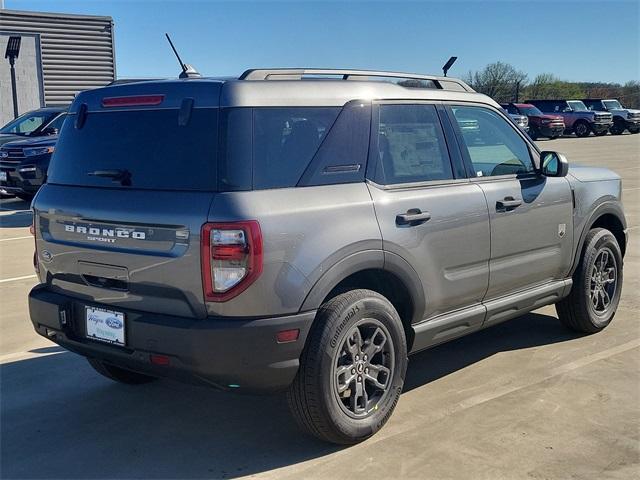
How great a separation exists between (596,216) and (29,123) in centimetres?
1221

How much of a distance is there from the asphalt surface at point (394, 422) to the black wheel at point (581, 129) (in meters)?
34.5

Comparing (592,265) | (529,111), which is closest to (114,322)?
(592,265)

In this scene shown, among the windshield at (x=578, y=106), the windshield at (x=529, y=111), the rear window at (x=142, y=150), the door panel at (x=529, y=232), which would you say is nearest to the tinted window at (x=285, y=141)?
the rear window at (x=142, y=150)

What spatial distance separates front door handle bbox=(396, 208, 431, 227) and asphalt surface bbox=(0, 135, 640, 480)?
112 centimetres

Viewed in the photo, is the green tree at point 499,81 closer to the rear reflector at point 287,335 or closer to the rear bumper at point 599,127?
the rear bumper at point 599,127

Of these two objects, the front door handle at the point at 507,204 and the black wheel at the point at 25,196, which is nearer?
the front door handle at the point at 507,204

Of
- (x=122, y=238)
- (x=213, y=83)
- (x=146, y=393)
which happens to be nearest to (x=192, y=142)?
(x=213, y=83)

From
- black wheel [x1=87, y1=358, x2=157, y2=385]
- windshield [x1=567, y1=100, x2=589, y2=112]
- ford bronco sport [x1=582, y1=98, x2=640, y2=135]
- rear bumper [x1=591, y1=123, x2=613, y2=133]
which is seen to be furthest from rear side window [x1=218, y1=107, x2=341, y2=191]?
ford bronco sport [x1=582, y1=98, x2=640, y2=135]

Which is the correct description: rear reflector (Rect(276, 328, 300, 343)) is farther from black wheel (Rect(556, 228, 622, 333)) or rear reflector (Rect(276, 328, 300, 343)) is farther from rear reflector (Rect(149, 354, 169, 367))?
black wheel (Rect(556, 228, 622, 333))

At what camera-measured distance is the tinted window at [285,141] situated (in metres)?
3.47

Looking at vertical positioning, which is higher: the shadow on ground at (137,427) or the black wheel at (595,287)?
the black wheel at (595,287)

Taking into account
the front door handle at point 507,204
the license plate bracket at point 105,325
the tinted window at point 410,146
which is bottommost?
the license plate bracket at point 105,325

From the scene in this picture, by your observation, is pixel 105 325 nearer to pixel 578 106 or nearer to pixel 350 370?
pixel 350 370

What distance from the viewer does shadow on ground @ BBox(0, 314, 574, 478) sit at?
11.9 ft
